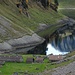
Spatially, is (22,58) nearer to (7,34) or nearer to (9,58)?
(9,58)

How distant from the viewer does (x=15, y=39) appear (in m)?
145

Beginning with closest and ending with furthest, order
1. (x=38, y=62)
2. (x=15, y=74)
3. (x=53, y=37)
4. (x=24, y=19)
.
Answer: (x=15, y=74), (x=38, y=62), (x=53, y=37), (x=24, y=19)

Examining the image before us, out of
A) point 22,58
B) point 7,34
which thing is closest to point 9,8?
point 7,34

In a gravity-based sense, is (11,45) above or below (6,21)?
below

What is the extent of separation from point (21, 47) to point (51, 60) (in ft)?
163

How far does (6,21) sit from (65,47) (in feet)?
112

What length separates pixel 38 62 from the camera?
9312 centimetres

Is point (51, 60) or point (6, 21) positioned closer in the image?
point (51, 60)

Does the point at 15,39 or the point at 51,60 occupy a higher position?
the point at 15,39

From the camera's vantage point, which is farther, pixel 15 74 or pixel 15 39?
pixel 15 39

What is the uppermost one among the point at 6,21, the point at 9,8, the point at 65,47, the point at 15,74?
the point at 9,8

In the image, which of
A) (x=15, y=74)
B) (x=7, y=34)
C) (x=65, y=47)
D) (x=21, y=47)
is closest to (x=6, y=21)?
(x=7, y=34)

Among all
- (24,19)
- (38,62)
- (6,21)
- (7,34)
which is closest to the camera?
(38,62)

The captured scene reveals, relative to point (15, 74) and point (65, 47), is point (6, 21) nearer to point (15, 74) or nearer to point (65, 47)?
point (65, 47)
